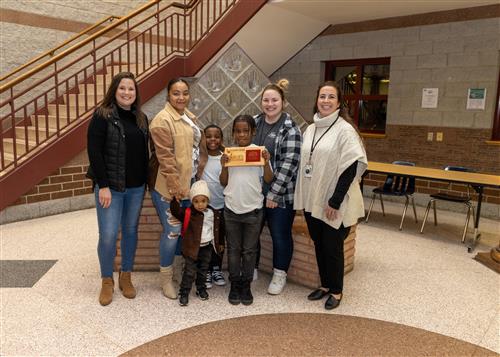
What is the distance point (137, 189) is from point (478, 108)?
4.92m

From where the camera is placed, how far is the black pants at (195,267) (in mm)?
2732

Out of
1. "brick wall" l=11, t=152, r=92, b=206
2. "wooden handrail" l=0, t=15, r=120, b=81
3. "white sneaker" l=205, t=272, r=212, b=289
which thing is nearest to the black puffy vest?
"white sneaker" l=205, t=272, r=212, b=289

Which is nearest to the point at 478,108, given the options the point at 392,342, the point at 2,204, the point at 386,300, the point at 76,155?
the point at 386,300

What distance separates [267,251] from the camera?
3291 mm

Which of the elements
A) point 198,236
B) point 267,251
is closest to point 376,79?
point 267,251

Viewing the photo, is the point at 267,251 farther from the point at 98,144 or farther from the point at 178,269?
the point at 98,144

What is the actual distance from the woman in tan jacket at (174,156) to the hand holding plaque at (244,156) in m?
0.28

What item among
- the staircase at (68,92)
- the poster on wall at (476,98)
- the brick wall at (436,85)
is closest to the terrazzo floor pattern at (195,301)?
the staircase at (68,92)

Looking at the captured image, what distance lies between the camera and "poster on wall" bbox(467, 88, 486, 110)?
5434 millimetres

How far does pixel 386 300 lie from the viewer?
2.91 m

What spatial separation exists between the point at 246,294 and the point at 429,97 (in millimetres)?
4582

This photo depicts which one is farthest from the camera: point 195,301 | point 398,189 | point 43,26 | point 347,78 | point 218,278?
point 347,78

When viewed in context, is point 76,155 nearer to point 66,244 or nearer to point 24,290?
point 66,244

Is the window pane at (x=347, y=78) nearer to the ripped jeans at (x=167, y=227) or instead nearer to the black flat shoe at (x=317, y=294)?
the black flat shoe at (x=317, y=294)
